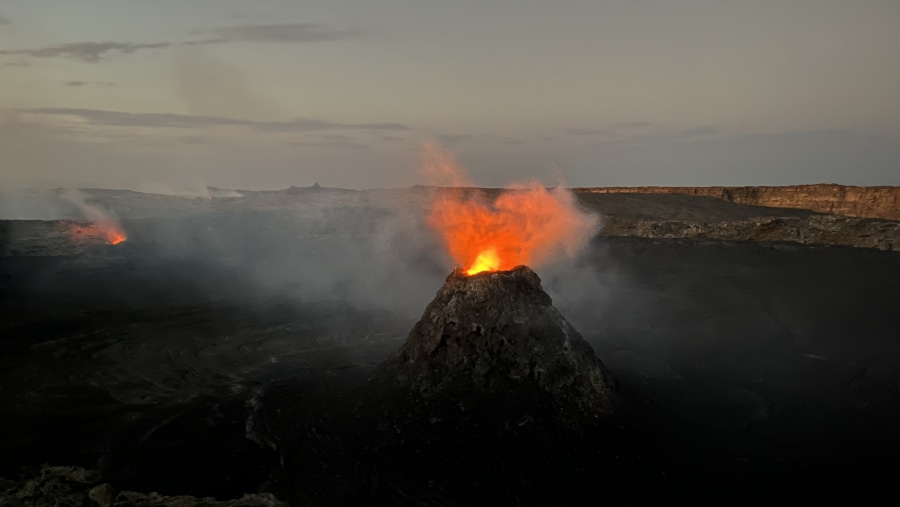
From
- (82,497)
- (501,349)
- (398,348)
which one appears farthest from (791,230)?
(82,497)

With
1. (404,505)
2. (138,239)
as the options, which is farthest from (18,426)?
(138,239)

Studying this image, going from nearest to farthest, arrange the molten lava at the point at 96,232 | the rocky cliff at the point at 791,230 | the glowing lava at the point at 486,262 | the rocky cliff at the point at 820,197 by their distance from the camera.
Result: the glowing lava at the point at 486,262, the rocky cliff at the point at 791,230, the molten lava at the point at 96,232, the rocky cliff at the point at 820,197

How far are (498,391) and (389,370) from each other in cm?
299

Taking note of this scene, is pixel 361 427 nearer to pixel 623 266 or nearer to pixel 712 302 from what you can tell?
pixel 712 302

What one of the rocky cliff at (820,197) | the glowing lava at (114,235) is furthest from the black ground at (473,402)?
the rocky cliff at (820,197)

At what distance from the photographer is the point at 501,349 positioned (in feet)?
39.3

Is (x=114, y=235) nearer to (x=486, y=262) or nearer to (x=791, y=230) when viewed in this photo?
(x=486, y=262)

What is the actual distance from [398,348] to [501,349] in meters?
5.45

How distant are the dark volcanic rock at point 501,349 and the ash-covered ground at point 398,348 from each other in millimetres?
850

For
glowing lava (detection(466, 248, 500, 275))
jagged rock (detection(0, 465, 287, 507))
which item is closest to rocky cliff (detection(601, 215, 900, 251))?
glowing lava (detection(466, 248, 500, 275))

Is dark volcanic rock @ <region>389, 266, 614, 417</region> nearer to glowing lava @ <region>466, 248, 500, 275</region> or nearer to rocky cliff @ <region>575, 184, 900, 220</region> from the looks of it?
glowing lava @ <region>466, 248, 500, 275</region>

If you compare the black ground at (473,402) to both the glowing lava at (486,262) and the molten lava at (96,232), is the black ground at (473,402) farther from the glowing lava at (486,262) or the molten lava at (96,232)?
the molten lava at (96,232)

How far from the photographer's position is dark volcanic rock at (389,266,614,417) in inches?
459

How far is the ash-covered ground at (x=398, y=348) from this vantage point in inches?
363
